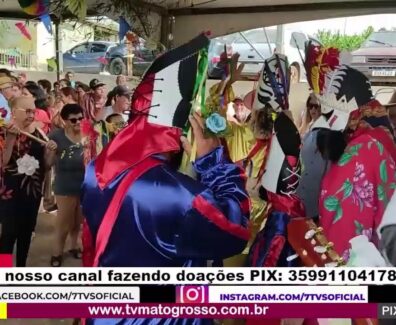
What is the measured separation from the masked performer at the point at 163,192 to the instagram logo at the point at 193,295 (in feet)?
0.22

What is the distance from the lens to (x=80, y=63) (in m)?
9.84

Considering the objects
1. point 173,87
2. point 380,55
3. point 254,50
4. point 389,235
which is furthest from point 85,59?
point 389,235

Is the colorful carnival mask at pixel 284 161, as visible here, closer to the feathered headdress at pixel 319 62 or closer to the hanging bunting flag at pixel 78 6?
the feathered headdress at pixel 319 62

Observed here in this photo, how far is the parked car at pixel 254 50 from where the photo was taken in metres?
3.40

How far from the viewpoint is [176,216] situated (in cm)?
148

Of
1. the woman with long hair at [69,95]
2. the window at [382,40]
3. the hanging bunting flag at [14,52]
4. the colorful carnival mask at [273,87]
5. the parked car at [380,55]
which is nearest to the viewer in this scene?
the colorful carnival mask at [273,87]

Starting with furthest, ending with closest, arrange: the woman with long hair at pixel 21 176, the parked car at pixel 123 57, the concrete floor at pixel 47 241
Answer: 1. the parked car at pixel 123 57
2. the woman with long hair at pixel 21 176
3. the concrete floor at pixel 47 241

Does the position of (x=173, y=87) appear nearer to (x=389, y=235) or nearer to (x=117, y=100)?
(x=389, y=235)

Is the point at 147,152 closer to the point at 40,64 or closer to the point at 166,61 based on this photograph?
the point at 166,61

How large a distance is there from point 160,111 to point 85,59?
Result: 866 centimetres

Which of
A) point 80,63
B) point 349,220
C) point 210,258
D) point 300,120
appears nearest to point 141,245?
point 210,258

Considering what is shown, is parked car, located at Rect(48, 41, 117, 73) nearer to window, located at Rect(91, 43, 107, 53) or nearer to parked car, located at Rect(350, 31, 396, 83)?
window, located at Rect(91, 43, 107, 53)

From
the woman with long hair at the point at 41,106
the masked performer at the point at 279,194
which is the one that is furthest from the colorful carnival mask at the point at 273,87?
the woman with long hair at the point at 41,106

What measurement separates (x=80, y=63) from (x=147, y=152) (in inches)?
344
